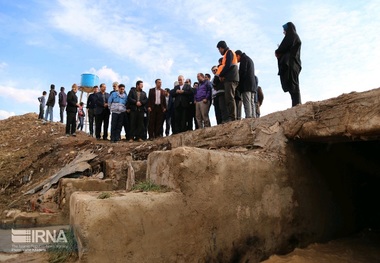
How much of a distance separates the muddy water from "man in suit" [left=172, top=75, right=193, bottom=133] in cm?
479

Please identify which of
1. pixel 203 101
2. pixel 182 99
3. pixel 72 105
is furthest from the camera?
pixel 72 105

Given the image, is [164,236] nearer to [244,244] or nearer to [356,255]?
[244,244]

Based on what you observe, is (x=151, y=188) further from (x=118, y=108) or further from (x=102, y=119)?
(x=102, y=119)

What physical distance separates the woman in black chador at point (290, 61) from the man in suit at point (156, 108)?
Answer: 386 centimetres

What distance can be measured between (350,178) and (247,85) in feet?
8.45

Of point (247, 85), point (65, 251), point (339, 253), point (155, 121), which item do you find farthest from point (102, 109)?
point (339, 253)

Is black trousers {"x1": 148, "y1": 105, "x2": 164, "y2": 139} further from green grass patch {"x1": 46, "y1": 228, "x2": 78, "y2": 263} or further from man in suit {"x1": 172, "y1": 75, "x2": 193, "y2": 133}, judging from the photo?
green grass patch {"x1": 46, "y1": 228, "x2": 78, "y2": 263}

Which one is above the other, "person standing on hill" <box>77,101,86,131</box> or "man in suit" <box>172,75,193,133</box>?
"person standing on hill" <box>77,101,86,131</box>

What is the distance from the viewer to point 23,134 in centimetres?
1368

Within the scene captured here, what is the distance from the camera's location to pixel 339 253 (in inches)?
152

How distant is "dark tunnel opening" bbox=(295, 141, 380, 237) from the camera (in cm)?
434

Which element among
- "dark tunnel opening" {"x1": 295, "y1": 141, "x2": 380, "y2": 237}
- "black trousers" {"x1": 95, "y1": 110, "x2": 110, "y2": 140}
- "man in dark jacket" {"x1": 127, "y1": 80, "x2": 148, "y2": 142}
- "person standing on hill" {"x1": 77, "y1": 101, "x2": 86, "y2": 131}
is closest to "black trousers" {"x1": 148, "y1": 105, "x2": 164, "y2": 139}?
"man in dark jacket" {"x1": 127, "y1": 80, "x2": 148, "y2": 142}

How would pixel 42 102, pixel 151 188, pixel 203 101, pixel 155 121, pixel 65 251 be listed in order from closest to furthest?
pixel 151 188 → pixel 65 251 → pixel 203 101 → pixel 155 121 → pixel 42 102

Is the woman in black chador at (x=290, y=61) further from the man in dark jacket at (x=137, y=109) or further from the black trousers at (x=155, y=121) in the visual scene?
the man in dark jacket at (x=137, y=109)
